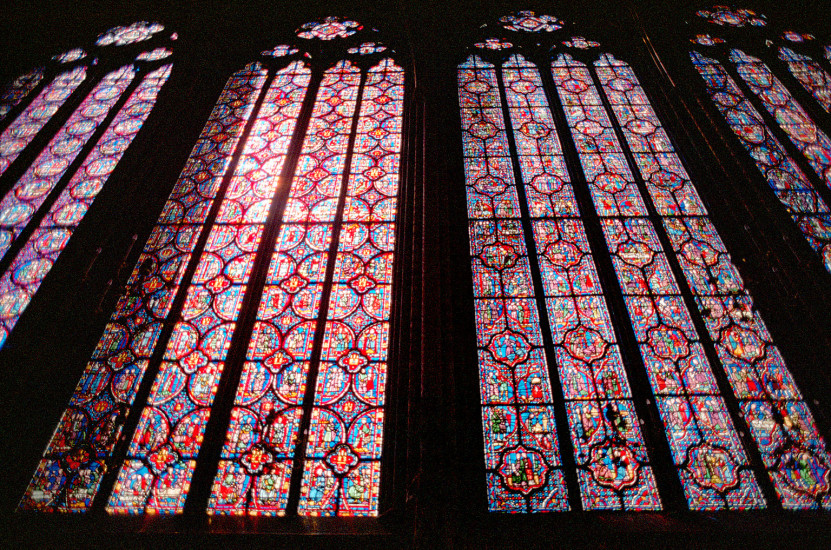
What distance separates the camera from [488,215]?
503cm

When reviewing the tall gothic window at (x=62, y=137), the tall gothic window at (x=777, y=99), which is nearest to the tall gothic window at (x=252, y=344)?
the tall gothic window at (x=62, y=137)

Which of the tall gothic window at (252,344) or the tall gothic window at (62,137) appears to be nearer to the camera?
the tall gothic window at (252,344)

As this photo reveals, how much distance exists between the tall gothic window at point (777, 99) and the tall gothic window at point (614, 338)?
32.7 inches

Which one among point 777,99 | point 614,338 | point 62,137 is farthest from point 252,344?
point 777,99

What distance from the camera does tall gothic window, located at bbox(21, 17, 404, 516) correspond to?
3512 millimetres

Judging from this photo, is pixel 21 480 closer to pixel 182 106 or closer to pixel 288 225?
pixel 288 225

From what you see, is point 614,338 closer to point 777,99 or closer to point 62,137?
point 777,99

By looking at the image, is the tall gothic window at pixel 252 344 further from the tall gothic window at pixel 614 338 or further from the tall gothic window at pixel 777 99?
the tall gothic window at pixel 777 99

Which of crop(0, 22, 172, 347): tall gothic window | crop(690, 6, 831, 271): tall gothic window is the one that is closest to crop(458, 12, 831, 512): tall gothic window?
crop(690, 6, 831, 271): tall gothic window

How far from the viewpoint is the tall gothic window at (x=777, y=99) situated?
16.6 ft

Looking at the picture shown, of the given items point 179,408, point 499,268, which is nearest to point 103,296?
point 179,408

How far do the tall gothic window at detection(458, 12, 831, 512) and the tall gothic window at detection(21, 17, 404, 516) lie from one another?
0.94 meters

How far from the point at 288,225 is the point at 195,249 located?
858 mm

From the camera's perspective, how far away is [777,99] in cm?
621
